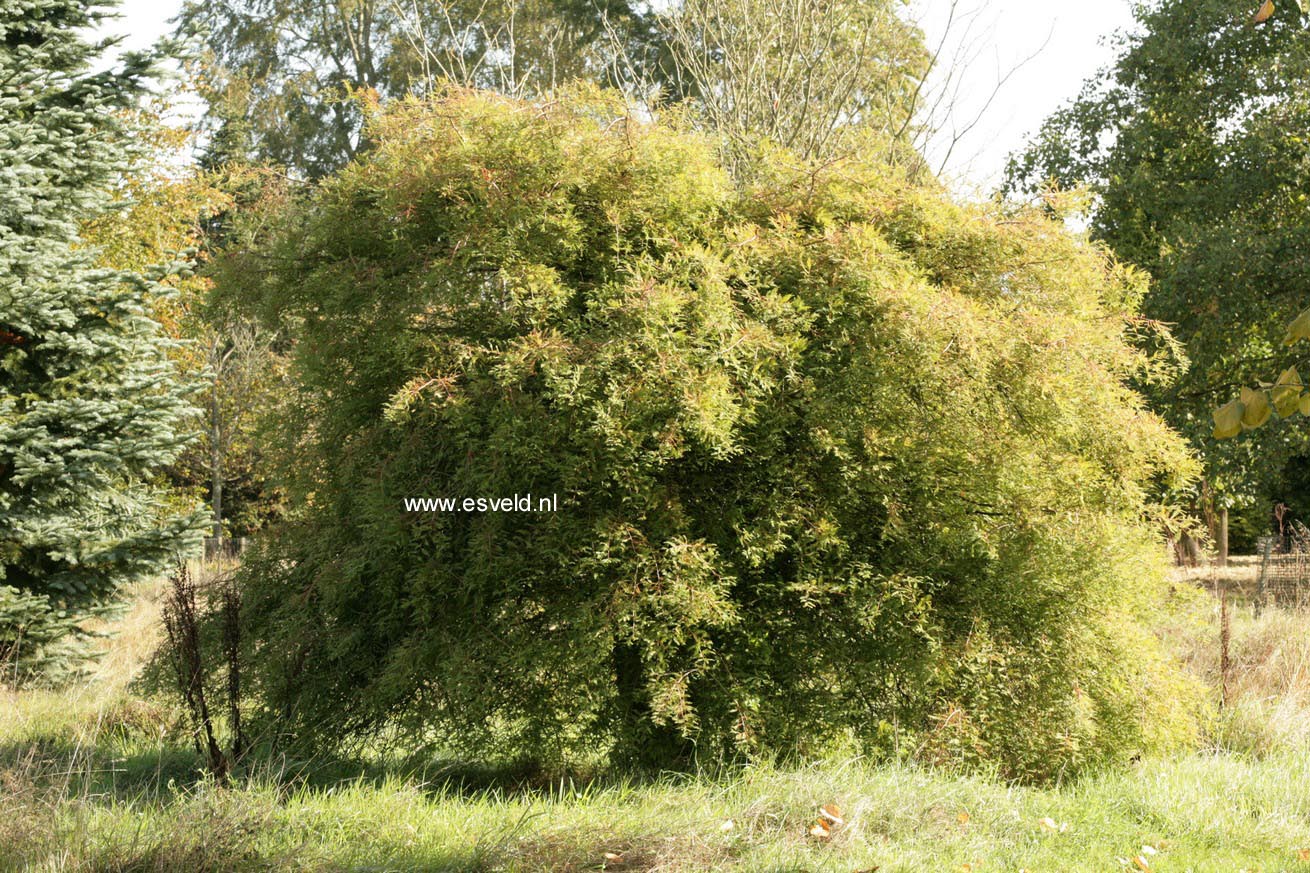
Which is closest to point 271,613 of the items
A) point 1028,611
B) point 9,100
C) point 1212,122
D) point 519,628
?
point 519,628

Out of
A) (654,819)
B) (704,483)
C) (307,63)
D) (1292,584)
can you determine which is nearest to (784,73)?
(704,483)

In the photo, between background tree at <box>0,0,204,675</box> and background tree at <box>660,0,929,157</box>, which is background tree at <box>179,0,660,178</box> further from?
background tree at <box>0,0,204,675</box>

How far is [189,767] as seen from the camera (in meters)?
5.40

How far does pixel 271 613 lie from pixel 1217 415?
4846mm

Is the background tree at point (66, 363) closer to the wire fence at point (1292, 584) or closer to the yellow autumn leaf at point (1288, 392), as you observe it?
the yellow autumn leaf at point (1288, 392)

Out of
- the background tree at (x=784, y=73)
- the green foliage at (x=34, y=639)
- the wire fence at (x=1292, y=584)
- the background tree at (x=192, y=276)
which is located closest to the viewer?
the green foliage at (x=34, y=639)

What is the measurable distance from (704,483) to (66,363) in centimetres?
528

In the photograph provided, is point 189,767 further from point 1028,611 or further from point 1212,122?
point 1212,122

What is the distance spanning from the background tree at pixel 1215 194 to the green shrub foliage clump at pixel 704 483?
7.59 m

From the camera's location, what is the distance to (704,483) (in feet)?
16.9

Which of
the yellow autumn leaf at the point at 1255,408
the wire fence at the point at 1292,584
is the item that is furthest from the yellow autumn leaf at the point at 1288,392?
the wire fence at the point at 1292,584

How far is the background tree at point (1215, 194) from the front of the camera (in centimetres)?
1186

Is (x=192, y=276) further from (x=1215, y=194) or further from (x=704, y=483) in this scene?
(x=1215, y=194)

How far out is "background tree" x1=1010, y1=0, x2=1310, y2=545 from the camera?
1186 centimetres
